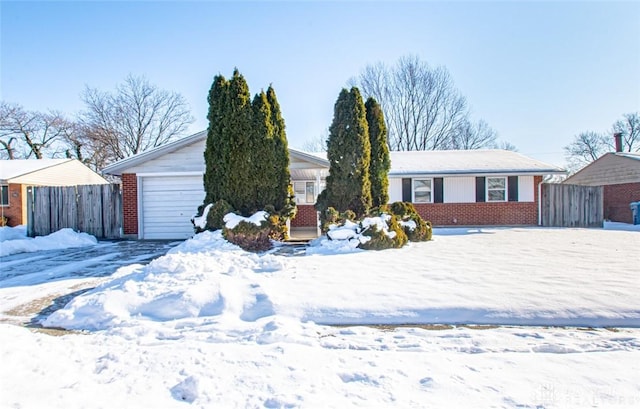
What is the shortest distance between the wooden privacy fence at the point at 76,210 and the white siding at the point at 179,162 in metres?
1.43

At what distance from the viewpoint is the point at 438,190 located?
16.1 meters

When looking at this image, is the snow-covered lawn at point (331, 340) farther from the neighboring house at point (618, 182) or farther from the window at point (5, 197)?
the window at point (5, 197)

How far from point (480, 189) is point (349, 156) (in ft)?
30.9

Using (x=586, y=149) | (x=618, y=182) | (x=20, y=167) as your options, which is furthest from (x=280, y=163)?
(x=586, y=149)

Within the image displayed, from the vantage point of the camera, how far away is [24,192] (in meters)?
18.9

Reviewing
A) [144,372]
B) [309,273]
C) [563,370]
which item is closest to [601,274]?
[563,370]

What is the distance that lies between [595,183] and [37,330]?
28285 mm

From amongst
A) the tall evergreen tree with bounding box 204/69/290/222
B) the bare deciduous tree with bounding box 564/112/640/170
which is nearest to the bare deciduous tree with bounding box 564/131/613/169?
the bare deciduous tree with bounding box 564/112/640/170

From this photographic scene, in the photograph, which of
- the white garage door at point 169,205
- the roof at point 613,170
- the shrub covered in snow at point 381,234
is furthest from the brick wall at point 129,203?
the roof at point 613,170

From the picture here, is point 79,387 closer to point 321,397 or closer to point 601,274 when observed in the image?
point 321,397

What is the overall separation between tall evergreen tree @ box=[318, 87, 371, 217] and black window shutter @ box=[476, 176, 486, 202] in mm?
8706

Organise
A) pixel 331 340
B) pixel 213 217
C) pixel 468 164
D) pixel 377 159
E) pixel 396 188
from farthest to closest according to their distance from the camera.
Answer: pixel 468 164
pixel 396 188
pixel 377 159
pixel 213 217
pixel 331 340

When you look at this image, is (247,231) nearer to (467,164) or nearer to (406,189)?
(406,189)

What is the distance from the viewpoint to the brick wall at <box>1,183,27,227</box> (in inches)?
728
